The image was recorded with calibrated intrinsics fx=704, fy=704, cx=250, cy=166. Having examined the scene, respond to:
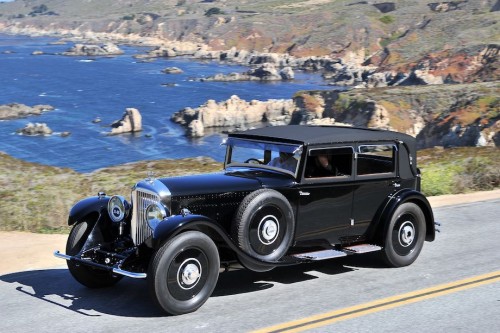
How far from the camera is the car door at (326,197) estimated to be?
30.5ft

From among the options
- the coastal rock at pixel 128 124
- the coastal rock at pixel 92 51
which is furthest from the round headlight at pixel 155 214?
the coastal rock at pixel 92 51

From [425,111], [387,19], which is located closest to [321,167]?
[425,111]

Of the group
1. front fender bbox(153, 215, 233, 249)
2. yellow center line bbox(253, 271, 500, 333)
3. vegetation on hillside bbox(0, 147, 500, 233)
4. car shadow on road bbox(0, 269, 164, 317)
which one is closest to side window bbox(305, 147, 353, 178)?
front fender bbox(153, 215, 233, 249)

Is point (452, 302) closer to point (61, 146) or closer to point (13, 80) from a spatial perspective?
point (61, 146)

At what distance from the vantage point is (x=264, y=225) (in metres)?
8.77

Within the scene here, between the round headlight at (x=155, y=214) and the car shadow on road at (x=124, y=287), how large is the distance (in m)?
0.98

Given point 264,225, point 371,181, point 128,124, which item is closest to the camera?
point 264,225

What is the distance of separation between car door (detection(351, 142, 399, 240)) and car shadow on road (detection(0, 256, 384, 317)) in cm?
82

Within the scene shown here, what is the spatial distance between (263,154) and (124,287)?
2630 millimetres

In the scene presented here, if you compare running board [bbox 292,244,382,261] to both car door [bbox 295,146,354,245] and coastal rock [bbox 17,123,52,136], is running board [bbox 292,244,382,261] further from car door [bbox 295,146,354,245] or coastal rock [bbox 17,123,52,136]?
coastal rock [bbox 17,123,52,136]

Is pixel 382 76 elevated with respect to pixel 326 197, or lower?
elevated

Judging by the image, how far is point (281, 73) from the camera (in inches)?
5906

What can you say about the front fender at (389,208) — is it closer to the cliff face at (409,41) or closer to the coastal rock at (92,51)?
the cliff face at (409,41)

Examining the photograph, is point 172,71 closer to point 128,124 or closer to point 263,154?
point 128,124
